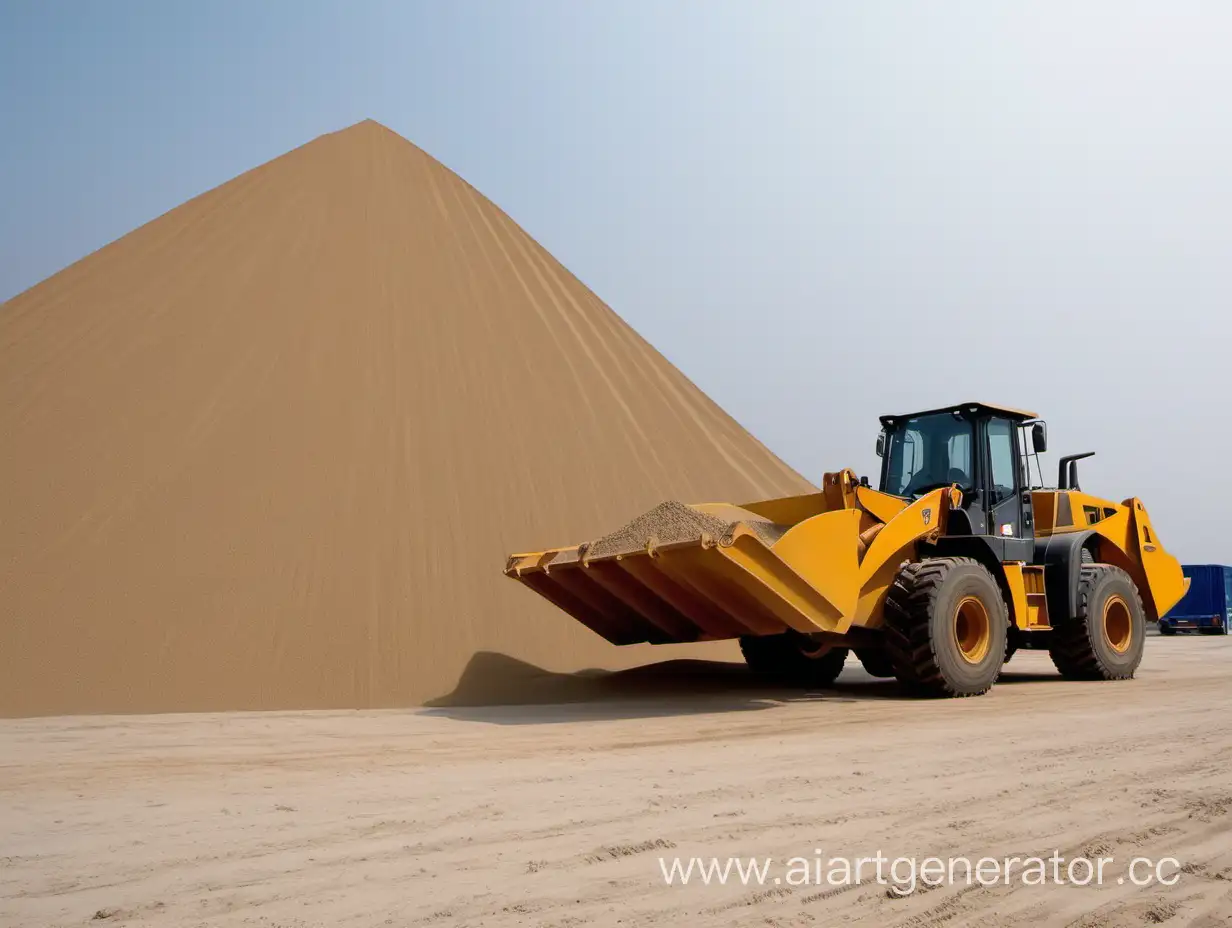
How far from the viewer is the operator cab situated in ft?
33.5

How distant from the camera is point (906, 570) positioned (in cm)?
918

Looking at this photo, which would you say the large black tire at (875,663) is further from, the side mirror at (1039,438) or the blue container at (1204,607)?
the blue container at (1204,607)

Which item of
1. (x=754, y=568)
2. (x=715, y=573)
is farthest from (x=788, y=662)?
(x=754, y=568)

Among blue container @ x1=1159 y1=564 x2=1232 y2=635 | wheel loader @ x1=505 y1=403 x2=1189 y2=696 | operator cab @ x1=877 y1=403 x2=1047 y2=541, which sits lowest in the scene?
blue container @ x1=1159 y1=564 x2=1232 y2=635

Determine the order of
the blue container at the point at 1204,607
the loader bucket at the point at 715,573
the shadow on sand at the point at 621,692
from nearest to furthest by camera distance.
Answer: the loader bucket at the point at 715,573, the shadow on sand at the point at 621,692, the blue container at the point at 1204,607

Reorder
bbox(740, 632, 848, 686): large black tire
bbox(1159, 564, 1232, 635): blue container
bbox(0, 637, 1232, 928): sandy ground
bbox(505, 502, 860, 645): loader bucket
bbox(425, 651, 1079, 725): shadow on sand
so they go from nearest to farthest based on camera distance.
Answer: bbox(0, 637, 1232, 928): sandy ground → bbox(505, 502, 860, 645): loader bucket → bbox(425, 651, 1079, 725): shadow on sand → bbox(740, 632, 848, 686): large black tire → bbox(1159, 564, 1232, 635): blue container

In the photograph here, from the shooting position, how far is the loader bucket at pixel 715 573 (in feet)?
26.4

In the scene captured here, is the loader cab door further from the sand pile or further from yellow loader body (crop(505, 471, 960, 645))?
the sand pile

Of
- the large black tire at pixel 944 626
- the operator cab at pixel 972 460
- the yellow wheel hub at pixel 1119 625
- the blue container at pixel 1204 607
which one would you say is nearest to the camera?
the large black tire at pixel 944 626

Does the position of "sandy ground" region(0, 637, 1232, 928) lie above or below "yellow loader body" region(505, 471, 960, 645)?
below

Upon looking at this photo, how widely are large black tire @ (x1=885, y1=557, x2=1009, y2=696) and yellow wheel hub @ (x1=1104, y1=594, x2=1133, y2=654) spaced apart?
2726mm

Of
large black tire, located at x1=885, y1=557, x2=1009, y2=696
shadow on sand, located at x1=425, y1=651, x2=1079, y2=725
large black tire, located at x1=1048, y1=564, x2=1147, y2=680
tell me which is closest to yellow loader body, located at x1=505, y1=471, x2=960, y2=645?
large black tire, located at x1=885, y1=557, x2=1009, y2=696

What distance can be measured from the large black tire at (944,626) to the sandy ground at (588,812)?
82 centimetres

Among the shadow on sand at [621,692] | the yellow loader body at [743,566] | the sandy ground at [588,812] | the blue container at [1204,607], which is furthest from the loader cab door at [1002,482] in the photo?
the blue container at [1204,607]
